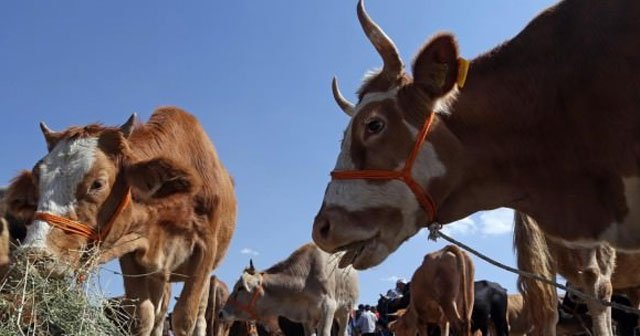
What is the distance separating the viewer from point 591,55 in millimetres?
3396

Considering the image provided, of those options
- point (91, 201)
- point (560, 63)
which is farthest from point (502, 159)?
point (91, 201)

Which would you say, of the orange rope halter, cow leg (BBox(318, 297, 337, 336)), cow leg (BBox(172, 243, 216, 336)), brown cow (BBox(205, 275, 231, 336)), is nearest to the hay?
the orange rope halter

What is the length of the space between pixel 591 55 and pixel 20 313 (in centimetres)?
309

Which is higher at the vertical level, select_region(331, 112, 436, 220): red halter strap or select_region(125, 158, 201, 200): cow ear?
select_region(125, 158, 201, 200): cow ear

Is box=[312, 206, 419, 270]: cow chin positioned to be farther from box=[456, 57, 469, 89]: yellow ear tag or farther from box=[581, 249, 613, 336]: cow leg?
box=[581, 249, 613, 336]: cow leg

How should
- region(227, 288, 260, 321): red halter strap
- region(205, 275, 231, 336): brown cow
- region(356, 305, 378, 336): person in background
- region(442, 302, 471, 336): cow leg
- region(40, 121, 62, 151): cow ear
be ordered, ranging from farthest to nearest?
region(356, 305, 378, 336): person in background → region(205, 275, 231, 336): brown cow → region(227, 288, 260, 321): red halter strap → region(442, 302, 471, 336): cow leg → region(40, 121, 62, 151): cow ear

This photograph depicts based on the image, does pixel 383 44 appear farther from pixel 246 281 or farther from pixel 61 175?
pixel 246 281

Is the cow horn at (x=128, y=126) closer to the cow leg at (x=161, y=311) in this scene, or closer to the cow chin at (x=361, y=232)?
the cow leg at (x=161, y=311)

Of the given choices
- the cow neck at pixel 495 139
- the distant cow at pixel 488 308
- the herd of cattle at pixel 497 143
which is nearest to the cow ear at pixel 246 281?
the distant cow at pixel 488 308

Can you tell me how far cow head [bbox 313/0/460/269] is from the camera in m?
3.53

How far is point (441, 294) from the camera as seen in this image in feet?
40.4

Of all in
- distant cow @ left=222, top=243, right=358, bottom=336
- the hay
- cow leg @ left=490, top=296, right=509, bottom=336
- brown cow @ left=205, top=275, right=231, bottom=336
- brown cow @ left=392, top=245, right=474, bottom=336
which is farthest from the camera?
brown cow @ left=205, top=275, right=231, bottom=336

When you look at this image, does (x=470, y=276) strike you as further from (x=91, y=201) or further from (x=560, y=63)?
(x=560, y=63)

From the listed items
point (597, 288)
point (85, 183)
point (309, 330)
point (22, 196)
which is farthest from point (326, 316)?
point (85, 183)
